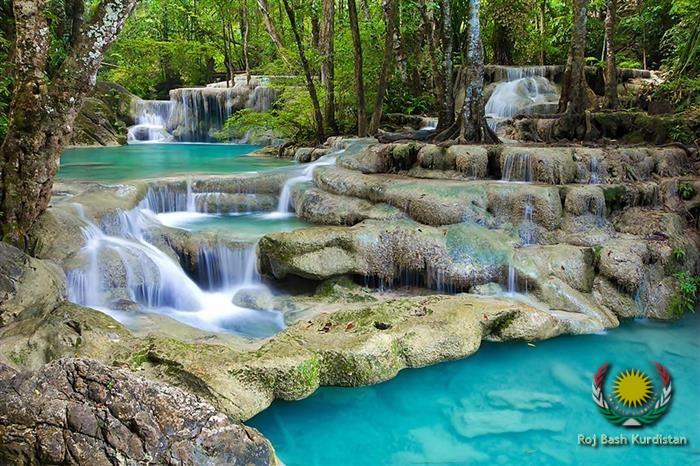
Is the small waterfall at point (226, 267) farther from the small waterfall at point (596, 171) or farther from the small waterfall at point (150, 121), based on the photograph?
the small waterfall at point (150, 121)

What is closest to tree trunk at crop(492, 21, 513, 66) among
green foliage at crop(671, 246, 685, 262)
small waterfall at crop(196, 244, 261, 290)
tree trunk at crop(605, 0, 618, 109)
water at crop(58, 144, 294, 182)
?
tree trunk at crop(605, 0, 618, 109)

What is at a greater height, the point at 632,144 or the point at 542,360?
the point at 632,144

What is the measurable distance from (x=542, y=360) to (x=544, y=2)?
18.1 meters

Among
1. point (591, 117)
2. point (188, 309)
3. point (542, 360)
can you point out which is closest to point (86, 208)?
point (188, 309)

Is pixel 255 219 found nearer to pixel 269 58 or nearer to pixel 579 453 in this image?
pixel 579 453

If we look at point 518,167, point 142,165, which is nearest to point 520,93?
point 518,167

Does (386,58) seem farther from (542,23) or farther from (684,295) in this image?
Result: (542,23)

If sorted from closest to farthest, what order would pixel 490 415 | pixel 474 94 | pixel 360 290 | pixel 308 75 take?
1. pixel 490 415
2. pixel 360 290
3. pixel 474 94
4. pixel 308 75

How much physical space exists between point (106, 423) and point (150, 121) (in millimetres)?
23161

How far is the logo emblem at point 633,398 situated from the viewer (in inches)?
171

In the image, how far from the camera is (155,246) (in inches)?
273

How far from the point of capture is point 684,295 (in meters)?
6.46

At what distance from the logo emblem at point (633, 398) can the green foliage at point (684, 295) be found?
1.48 m

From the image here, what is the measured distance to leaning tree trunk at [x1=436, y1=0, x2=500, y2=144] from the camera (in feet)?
30.0
